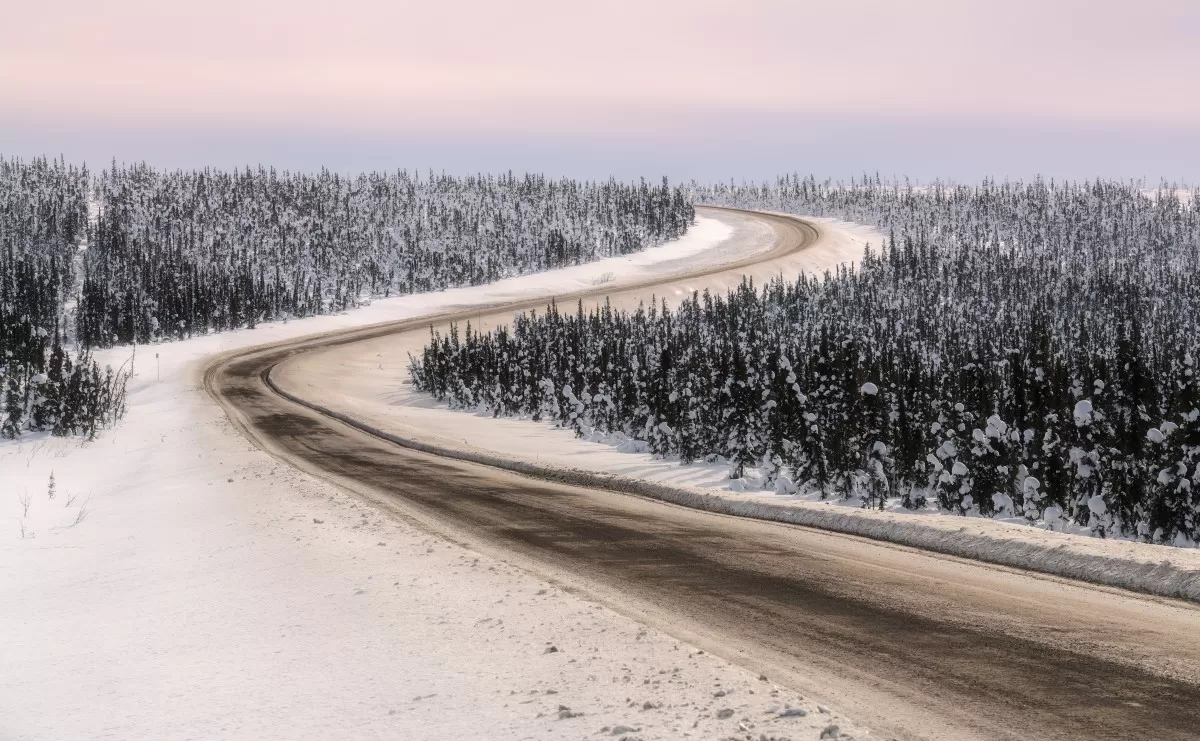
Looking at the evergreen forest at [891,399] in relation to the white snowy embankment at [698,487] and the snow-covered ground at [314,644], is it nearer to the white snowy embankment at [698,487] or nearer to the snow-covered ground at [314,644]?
the white snowy embankment at [698,487]

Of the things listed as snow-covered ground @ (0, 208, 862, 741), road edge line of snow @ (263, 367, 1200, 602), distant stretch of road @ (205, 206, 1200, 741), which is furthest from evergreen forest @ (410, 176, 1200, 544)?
snow-covered ground @ (0, 208, 862, 741)

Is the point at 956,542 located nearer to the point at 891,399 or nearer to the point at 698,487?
the point at 698,487

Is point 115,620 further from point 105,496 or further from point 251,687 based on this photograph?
point 105,496

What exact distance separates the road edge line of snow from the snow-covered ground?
3847mm

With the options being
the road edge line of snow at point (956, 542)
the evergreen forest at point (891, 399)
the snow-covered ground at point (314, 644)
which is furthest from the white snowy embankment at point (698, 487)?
the snow-covered ground at point (314, 644)

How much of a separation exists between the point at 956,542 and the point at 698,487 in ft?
19.8

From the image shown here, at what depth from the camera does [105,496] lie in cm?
1739

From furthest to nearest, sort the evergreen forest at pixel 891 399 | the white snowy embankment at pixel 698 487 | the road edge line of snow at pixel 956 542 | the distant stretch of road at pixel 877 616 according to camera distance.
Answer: the evergreen forest at pixel 891 399, the white snowy embankment at pixel 698 487, the road edge line of snow at pixel 956 542, the distant stretch of road at pixel 877 616

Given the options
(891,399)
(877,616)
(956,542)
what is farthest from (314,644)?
(891,399)

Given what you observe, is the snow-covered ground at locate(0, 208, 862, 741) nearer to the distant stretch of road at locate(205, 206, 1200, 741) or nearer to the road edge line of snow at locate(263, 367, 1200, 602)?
the distant stretch of road at locate(205, 206, 1200, 741)

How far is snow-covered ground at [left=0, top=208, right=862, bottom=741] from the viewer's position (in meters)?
5.74

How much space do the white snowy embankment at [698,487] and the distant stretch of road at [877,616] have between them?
36 cm

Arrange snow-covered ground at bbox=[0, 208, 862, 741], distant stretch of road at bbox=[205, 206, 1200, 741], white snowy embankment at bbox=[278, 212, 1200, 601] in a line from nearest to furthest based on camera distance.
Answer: distant stretch of road at bbox=[205, 206, 1200, 741] < snow-covered ground at bbox=[0, 208, 862, 741] < white snowy embankment at bbox=[278, 212, 1200, 601]

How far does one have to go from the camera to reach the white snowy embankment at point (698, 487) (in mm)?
8555
